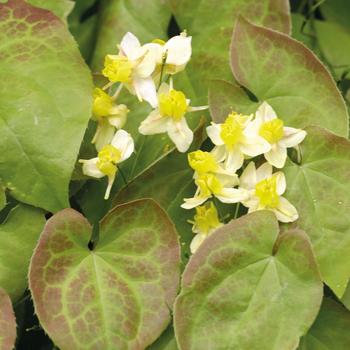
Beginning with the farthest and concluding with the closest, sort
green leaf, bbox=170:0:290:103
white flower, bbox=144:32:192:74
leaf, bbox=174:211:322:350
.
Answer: green leaf, bbox=170:0:290:103
white flower, bbox=144:32:192:74
leaf, bbox=174:211:322:350

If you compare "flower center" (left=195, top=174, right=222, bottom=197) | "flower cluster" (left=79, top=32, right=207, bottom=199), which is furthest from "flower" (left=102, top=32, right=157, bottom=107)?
"flower center" (left=195, top=174, right=222, bottom=197)

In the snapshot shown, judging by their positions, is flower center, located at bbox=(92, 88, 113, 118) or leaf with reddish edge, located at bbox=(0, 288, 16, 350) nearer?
leaf with reddish edge, located at bbox=(0, 288, 16, 350)

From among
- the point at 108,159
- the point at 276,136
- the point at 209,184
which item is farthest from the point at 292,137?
the point at 108,159

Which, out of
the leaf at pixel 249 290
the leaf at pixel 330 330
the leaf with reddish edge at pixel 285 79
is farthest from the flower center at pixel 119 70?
the leaf at pixel 330 330

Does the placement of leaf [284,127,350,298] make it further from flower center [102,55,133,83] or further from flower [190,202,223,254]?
flower center [102,55,133,83]

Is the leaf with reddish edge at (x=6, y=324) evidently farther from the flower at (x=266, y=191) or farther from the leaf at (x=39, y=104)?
the flower at (x=266, y=191)
